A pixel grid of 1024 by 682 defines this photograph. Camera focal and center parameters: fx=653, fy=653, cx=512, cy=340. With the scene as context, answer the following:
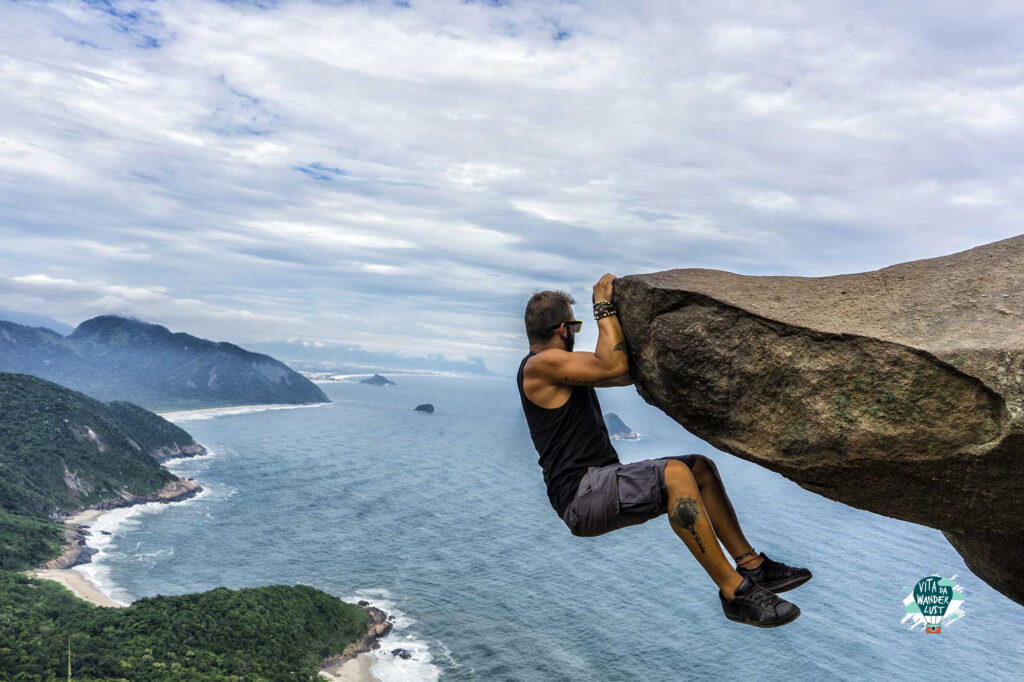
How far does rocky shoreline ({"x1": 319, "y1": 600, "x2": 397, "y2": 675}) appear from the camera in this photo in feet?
166

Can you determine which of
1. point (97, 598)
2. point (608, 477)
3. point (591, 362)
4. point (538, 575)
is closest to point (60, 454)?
point (97, 598)

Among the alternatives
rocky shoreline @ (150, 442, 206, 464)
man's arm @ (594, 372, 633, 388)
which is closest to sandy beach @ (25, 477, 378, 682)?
man's arm @ (594, 372, 633, 388)

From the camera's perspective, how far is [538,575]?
74000mm

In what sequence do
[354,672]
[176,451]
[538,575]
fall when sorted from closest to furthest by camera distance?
[354,672] < [538,575] < [176,451]

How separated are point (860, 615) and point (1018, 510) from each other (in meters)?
72.0

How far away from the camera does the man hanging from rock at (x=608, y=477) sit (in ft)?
17.4

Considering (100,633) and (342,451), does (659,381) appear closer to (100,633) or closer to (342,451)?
(100,633)

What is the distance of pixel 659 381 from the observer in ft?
20.7

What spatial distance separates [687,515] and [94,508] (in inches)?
4140

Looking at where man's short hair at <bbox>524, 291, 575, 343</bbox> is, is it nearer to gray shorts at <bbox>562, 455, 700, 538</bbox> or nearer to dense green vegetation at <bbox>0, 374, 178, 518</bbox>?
gray shorts at <bbox>562, 455, 700, 538</bbox>

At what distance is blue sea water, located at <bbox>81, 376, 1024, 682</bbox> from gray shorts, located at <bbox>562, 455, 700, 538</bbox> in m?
51.8
